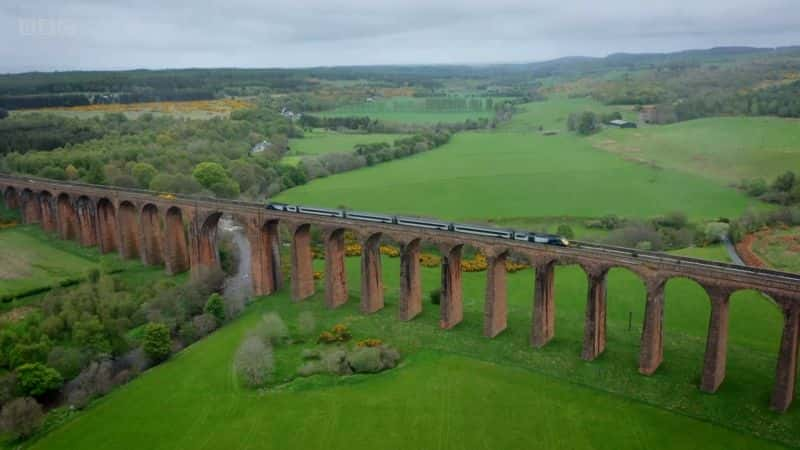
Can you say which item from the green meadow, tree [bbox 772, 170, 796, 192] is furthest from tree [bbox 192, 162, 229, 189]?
tree [bbox 772, 170, 796, 192]

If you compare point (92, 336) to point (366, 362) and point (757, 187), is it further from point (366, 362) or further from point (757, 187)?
point (757, 187)

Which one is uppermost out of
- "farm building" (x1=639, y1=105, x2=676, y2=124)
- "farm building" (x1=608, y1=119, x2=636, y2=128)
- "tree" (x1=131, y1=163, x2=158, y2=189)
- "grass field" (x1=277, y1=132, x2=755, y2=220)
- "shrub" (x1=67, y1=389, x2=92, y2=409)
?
"farm building" (x1=639, y1=105, x2=676, y2=124)

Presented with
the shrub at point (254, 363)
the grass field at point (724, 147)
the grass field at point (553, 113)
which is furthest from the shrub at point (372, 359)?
the grass field at point (553, 113)

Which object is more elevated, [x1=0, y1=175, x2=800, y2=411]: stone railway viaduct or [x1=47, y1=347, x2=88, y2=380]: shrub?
[x1=0, y1=175, x2=800, y2=411]: stone railway viaduct

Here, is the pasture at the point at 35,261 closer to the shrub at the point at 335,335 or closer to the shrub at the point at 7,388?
the shrub at the point at 7,388

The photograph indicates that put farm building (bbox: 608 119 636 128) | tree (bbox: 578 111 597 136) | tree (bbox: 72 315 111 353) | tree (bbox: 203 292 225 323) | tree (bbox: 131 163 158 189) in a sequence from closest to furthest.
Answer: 1. tree (bbox: 72 315 111 353)
2. tree (bbox: 203 292 225 323)
3. tree (bbox: 131 163 158 189)
4. farm building (bbox: 608 119 636 128)
5. tree (bbox: 578 111 597 136)

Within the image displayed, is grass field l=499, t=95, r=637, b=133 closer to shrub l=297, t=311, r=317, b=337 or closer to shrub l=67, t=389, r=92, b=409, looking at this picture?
shrub l=297, t=311, r=317, b=337

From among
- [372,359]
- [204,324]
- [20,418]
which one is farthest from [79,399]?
[372,359]
